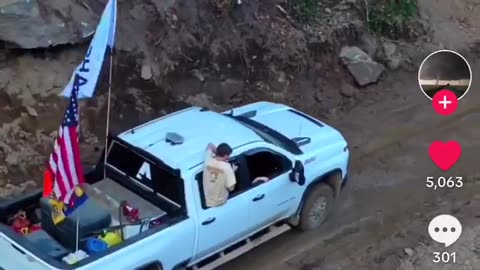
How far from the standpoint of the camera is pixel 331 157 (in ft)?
37.5

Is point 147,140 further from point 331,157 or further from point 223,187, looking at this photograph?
point 331,157

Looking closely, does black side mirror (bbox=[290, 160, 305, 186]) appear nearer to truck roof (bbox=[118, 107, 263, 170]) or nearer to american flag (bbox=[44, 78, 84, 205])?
truck roof (bbox=[118, 107, 263, 170])

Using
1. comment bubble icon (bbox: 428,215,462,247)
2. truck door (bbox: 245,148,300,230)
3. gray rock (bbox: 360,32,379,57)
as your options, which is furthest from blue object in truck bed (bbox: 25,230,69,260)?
gray rock (bbox: 360,32,379,57)

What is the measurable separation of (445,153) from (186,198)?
528cm

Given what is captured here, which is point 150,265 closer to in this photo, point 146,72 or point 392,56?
point 146,72

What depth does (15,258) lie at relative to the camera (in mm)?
9078

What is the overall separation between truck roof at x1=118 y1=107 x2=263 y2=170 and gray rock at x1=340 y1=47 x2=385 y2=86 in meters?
4.66

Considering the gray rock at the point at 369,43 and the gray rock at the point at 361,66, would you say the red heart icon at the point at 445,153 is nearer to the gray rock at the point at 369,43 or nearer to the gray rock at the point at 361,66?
the gray rock at the point at 361,66

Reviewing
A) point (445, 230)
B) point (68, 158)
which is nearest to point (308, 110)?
point (445, 230)

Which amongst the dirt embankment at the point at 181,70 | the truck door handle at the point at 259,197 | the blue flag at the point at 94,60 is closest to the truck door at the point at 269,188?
the truck door handle at the point at 259,197

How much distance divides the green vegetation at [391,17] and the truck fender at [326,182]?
18.7 feet

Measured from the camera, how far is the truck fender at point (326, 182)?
11.2 m

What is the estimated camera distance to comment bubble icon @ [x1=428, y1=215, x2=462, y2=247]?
11.0 metres

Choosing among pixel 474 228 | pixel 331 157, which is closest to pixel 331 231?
pixel 331 157
